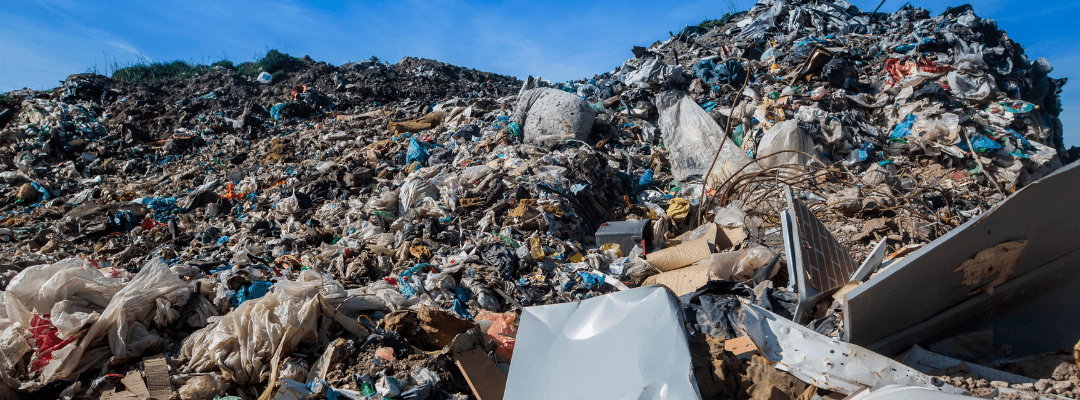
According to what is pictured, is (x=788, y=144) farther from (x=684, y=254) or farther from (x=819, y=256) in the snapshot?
(x=819, y=256)

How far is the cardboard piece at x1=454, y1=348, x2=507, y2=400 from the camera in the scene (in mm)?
2094

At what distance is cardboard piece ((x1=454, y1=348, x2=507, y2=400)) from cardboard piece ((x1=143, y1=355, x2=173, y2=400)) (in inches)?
49.9

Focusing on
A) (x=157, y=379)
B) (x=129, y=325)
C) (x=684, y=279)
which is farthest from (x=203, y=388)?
(x=684, y=279)

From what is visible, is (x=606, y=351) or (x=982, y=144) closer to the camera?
(x=606, y=351)

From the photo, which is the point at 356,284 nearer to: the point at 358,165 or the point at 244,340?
the point at 244,340

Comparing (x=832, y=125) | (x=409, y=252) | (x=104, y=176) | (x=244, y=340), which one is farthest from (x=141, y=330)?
(x=104, y=176)

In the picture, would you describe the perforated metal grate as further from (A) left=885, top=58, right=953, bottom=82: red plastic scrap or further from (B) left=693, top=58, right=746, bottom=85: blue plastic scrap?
(A) left=885, top=58, right=953, bottom=82: red plastic scrap

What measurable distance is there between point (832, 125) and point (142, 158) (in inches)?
426

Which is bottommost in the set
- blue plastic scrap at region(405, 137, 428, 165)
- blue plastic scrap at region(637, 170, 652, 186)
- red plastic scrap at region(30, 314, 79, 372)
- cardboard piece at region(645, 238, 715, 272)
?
red plastic scrap at region(30, 314, 79, 372)

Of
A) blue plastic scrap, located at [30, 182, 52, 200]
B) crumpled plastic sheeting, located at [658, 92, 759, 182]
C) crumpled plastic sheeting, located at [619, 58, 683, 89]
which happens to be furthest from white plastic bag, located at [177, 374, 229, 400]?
blue plastic scrap, located at [30, 182, 52, 200]

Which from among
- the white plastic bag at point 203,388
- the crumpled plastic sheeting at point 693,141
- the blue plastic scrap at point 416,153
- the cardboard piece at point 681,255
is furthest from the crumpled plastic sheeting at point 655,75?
the white plastic bag at point 203,388

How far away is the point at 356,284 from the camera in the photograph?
354 cm

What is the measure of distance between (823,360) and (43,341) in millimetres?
3400

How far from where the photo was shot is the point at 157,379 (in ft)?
7.15
